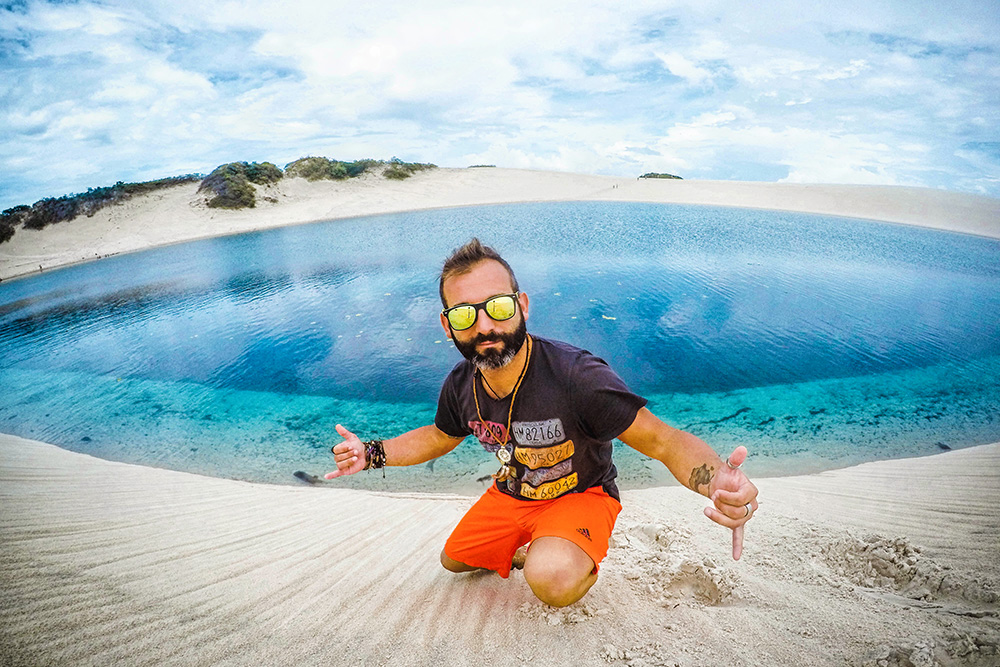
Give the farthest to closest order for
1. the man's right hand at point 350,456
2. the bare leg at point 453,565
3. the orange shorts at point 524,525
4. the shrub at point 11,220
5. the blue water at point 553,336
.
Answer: the shrub at point 11,220 → the blue water at point 553,336 → the bare leg at point 453,565 → the man's right hand at point 350,456 → the orange shorts at point 524,525

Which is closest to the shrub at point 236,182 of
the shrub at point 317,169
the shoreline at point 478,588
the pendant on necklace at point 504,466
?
the shrub at point 317,169

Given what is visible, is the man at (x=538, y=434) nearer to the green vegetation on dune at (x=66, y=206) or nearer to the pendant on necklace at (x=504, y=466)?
the pendant on necklace at (x=504, y=466)

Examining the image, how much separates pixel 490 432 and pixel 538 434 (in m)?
0.29

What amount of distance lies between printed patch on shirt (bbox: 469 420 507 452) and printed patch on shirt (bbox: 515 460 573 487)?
0.23 m

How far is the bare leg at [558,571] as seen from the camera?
211 cm

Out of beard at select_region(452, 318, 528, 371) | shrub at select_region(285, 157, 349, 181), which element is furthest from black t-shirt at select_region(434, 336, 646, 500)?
shrub at select_region(285, 157, 349, 181)

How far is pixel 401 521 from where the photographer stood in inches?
155

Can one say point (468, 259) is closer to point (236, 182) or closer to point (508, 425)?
point (508, 425)

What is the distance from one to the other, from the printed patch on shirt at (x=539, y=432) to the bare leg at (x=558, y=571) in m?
0.49

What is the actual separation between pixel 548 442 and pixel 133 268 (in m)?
31.8

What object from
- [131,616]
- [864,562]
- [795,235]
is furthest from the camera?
[795,235]

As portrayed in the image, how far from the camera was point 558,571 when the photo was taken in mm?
2113

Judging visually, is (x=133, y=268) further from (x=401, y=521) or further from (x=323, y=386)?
(x=401, y=521)

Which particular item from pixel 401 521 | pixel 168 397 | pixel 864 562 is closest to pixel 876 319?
pixel 864 562
